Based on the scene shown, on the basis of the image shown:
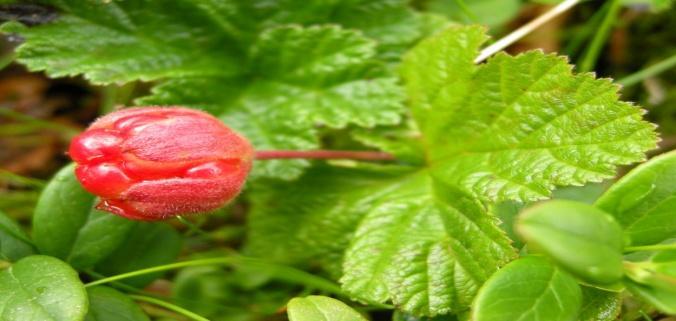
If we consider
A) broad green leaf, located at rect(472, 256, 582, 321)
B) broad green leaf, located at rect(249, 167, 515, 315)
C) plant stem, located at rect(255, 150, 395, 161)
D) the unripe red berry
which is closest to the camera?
broad green leaf, located at rect(472, 256, 582, 321)

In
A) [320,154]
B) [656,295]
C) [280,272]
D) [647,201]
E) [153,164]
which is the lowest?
[280,272]

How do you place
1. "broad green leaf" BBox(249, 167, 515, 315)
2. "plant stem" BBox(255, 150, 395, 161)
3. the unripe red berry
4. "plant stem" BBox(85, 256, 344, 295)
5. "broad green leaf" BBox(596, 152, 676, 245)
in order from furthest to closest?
"plant stem" BBox(255, 150, 395, 161)
"plant stem" BBox(85, 256, 344, 295)
"broad green leaf" BBox(249, 167, 515, 315)
the unripe red berry
"broad green leaf" BBox(596, 152, 676, 245)

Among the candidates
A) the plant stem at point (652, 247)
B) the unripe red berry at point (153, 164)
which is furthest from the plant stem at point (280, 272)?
the plant stem at point (652, 247)

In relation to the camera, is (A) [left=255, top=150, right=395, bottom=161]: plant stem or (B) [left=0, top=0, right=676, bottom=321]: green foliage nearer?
(B) [left=0, top=0, right=676, bottom=321]: green foliage

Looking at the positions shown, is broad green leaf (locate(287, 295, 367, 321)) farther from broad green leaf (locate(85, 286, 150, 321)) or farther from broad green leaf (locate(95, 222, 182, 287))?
broad green leaf (locate(95, 222, 182, 287))

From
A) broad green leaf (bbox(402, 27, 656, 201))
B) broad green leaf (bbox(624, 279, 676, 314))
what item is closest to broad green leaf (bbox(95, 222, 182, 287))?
broad green leaf (bbox(402, 27, 656, 201))

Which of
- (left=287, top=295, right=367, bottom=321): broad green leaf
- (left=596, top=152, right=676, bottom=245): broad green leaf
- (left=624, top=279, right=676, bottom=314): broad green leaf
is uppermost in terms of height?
(left=596, top=152, right=676, bottom=245): broad green leaf

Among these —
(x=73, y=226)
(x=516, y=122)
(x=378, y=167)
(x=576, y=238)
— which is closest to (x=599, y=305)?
(x=576, y=238)

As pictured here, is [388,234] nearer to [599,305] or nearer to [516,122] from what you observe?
[516,122]
